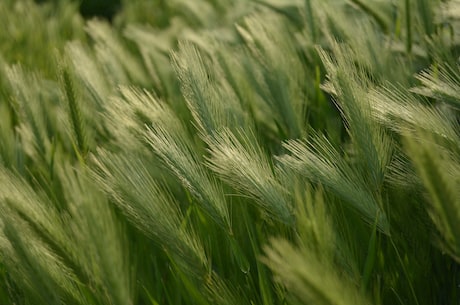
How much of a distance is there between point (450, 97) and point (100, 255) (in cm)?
38

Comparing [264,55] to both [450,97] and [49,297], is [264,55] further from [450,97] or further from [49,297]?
[49,297]

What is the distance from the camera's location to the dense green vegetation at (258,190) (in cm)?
59

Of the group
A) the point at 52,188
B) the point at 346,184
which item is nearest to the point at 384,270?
the point at 346,184

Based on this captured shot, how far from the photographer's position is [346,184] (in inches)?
24.6

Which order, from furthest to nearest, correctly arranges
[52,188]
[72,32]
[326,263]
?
[72,32]
[52,188]
[326,263]

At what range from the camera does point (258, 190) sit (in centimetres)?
61

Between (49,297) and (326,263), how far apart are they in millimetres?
273

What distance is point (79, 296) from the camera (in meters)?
0.64

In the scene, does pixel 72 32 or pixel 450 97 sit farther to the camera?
pixel 72 32

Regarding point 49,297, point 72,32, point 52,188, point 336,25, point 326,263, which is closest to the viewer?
point 326,263

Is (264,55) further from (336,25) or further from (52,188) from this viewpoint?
(52,188)

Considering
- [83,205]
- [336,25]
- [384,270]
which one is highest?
[83,205]

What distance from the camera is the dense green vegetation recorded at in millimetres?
587

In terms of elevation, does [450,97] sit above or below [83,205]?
below
